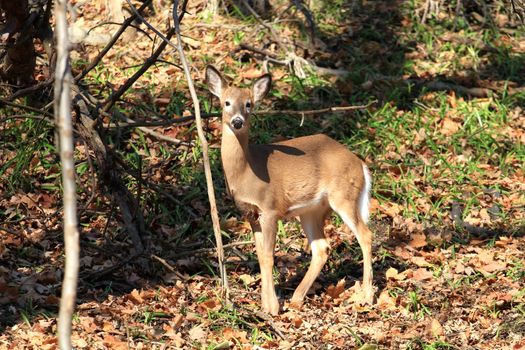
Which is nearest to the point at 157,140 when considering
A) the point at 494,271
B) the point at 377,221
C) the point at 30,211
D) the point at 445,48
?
the point at 30,211

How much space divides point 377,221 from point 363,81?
2653 millimetres

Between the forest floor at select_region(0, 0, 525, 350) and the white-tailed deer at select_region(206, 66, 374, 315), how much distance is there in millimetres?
315

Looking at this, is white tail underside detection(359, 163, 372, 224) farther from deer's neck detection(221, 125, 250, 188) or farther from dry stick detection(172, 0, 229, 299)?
dry stick detection(172, 0, 229, 299)

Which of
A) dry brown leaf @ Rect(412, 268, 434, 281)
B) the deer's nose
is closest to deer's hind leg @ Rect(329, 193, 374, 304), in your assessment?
dry brown leaf @ Rect(412, 268, 434, 281)

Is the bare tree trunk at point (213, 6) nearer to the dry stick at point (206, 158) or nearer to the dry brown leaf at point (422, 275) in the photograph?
the dry brown leaf at point (422, 275)

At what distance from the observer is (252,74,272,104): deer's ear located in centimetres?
682

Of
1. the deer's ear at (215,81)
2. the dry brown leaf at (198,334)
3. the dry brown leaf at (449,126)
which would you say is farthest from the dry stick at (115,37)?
the dry brown leaf at (449,126)

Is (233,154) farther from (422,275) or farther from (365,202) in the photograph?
(422,275)

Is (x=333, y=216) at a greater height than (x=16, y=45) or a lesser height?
lesser

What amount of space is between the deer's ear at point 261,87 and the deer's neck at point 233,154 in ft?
1.05

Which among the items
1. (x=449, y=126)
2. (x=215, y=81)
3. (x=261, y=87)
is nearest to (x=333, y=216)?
(x=261, y=87)

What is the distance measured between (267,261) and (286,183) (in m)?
0.62

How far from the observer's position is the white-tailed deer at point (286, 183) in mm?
6711

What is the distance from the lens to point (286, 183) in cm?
698
